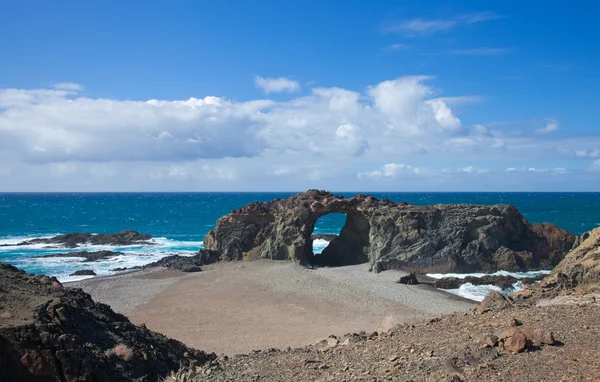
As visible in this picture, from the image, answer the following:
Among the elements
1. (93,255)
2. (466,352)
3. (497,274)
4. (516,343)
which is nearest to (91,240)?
(93,255)

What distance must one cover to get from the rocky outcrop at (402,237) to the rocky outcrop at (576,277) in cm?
1929

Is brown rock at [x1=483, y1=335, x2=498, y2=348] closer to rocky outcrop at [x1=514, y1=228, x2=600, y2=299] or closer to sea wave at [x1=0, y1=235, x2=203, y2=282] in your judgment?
rocky outcrop at [x1=514, y1=228, x2=600, y2=299]

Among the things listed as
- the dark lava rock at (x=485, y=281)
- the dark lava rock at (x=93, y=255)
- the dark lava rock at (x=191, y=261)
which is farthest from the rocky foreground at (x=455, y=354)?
the dark lava rock at (x=93, y=255)

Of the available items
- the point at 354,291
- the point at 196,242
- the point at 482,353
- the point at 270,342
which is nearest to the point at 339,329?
the point at 270,342

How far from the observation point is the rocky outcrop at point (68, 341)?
10516 millimetres

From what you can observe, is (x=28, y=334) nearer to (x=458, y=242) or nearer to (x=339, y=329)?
(x=339, y=329)

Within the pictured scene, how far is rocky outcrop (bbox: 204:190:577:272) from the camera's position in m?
35.0

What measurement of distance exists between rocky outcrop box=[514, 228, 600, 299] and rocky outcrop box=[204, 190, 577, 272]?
63.3ft

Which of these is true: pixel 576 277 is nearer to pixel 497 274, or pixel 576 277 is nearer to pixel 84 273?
pixel 497 274

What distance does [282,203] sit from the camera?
4191cm

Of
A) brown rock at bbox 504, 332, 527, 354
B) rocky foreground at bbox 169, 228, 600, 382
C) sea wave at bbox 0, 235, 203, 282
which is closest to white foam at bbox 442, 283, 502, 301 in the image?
rocky foreground at bbox 169, 228, 600, 382

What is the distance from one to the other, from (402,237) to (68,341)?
2740 cm

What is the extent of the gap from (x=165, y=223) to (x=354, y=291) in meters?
61.4

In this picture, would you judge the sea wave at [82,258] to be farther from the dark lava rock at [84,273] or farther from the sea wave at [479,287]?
the sea wave at [479,287]
